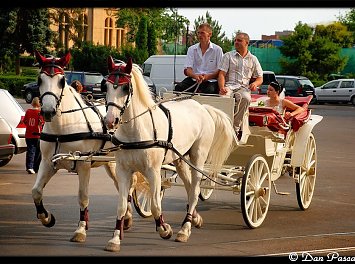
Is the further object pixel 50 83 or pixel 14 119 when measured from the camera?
pixel 14 119

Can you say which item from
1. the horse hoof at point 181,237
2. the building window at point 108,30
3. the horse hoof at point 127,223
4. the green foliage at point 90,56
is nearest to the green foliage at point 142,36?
the green foliage at point 90,56

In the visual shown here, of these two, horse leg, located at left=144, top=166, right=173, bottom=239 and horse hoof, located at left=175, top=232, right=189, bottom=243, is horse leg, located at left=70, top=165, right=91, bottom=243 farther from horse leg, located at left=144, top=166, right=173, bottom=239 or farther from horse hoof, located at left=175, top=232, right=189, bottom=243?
horse hoof, located at left=175, top=232, right=189, bottom=243

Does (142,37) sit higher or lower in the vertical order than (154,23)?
lower

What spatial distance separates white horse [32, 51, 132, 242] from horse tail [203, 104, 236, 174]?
4.58 ft

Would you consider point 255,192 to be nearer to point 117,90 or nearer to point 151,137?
point 151,137

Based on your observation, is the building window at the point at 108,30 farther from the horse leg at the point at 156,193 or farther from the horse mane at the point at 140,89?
the horse leg at the point at 156,193

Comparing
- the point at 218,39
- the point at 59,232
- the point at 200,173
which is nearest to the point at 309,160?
the point at 200,173

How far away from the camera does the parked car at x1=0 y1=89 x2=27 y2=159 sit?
58.7 feet

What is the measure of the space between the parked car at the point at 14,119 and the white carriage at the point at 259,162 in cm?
557

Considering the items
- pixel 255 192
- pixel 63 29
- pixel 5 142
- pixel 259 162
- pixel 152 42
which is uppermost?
pixel 259 162

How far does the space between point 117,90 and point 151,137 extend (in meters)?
0.74

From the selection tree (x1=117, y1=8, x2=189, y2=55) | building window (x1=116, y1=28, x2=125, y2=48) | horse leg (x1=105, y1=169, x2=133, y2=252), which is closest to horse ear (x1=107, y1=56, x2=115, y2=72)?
horse leg (x1=105, y1=169, x2=133, y2=252)

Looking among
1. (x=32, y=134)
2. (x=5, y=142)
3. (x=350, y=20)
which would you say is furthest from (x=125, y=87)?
(x=350, y=20)

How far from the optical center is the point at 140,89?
9.85 meters
